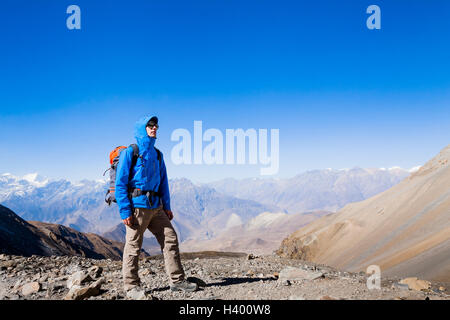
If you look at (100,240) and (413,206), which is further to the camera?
(100,240)

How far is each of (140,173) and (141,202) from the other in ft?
1.61

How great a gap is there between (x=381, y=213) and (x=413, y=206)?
5.87 m

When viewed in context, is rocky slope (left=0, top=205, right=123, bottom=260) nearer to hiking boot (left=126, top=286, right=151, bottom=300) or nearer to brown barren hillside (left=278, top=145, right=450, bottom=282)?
brown barren hillside (left=278, top=145, right=450, bottom=282)

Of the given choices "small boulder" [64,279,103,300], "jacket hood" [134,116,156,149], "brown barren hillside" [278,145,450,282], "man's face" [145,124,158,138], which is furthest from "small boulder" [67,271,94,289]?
"brown barren hillside" [278,145,450,282]

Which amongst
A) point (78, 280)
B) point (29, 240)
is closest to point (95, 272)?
point (78, 280)

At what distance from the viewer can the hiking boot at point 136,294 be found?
4.96 meters

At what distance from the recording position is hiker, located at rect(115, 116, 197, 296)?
17.4 feet

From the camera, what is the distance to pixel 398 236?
2786 centimetres

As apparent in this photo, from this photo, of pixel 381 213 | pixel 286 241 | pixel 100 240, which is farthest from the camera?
pixel 100 240

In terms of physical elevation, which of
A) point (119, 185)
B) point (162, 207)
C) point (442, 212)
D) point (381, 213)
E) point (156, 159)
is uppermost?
point (156, 159)

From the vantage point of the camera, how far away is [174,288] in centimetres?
549

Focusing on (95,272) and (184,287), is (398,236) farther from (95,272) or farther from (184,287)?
(184,287)
